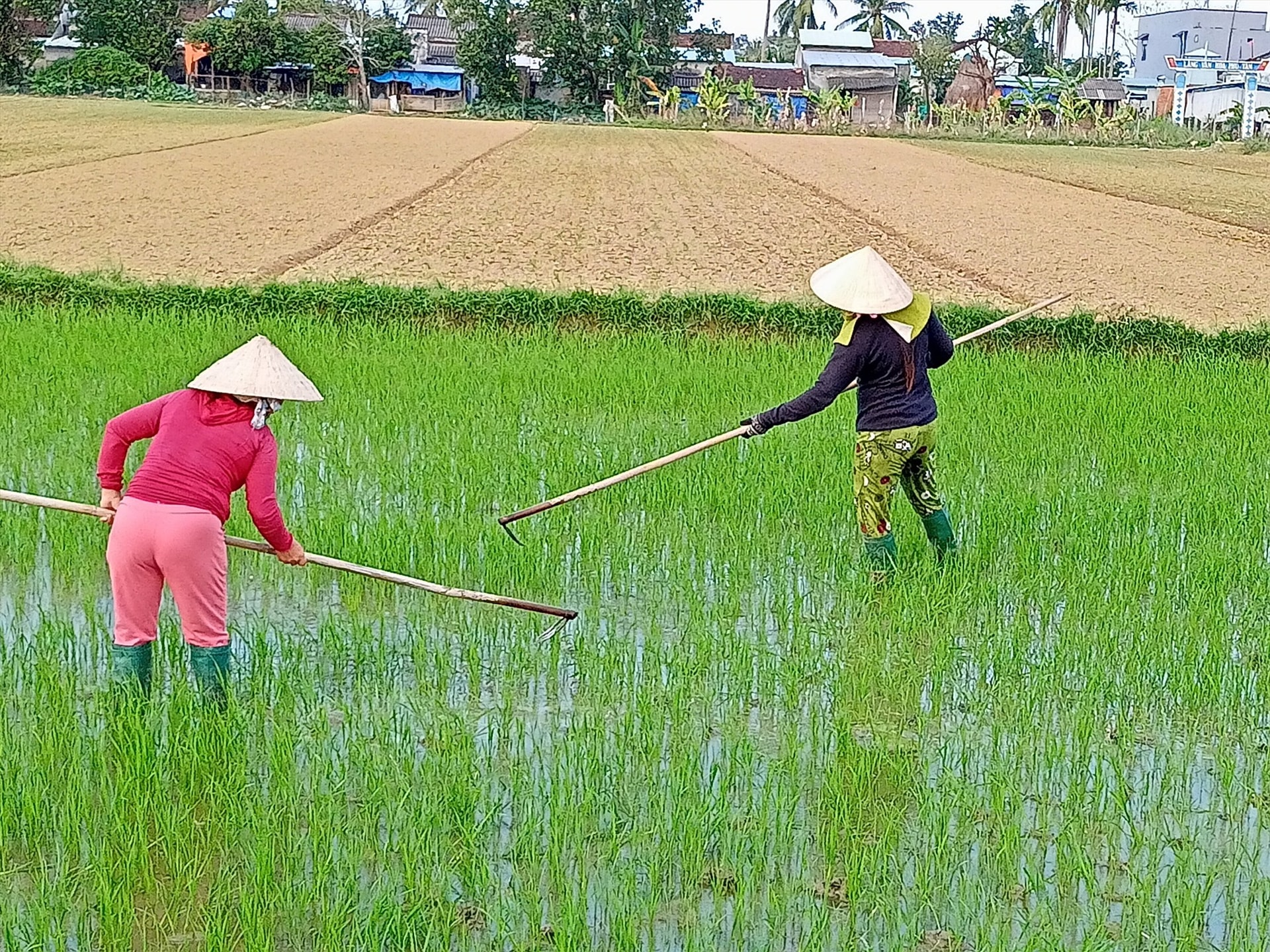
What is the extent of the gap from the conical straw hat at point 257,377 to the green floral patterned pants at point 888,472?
198 cm

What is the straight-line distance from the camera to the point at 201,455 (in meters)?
3.26

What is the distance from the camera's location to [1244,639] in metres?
4.17

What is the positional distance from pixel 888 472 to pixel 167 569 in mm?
2257

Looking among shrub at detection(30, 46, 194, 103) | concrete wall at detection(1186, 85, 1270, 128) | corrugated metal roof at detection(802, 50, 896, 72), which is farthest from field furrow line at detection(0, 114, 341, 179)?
concrete wall at detection(1186, 85, 1270, 128)

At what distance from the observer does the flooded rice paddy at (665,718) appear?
8.64 feet

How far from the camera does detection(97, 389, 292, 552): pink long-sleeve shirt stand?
325 centimetres

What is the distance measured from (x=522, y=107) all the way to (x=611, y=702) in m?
40.0

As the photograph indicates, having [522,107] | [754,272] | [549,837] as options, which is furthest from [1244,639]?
[522,107]

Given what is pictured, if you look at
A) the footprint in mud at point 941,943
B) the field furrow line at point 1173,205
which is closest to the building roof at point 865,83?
the field furrow line at point 1173,205

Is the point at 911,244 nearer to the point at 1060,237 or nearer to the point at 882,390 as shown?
the point at 1060,237

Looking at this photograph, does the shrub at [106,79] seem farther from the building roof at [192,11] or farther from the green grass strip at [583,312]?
the green grass strip at [583,312]

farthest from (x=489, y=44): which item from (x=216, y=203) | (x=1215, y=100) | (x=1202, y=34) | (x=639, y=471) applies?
(x=639, y=471)

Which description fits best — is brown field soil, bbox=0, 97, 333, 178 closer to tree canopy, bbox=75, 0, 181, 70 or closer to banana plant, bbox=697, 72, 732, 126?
tree canopy, bbox=75, 0, 181, 70

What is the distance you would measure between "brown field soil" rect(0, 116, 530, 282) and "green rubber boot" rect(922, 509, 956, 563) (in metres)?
9.53
